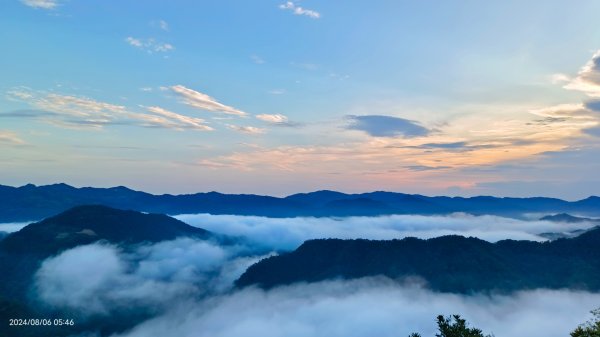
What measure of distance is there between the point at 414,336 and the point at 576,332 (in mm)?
22358

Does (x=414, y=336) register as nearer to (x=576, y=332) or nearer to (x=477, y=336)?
(x=477, y=336)

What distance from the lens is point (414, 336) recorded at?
A: 61.8m

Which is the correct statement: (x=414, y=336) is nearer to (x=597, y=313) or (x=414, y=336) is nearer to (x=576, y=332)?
(x=576, y=332)

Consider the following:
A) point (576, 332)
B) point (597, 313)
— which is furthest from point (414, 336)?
point (597, 313)

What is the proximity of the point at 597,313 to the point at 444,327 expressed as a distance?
22.5 m

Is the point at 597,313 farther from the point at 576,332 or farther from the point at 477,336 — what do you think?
the point at 477,336

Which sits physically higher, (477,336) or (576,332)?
(576,332)

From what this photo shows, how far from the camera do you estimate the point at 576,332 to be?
50812 millimetres

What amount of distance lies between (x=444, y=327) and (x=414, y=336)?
22.6 feet

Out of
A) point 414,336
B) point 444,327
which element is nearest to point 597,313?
point 444,327

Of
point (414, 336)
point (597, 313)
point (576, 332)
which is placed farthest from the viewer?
point (414, 336)

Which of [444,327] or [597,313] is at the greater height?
[597,313]

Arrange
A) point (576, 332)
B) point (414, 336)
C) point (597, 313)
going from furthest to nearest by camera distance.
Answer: point (414, 336)
point (597, 313)
point (576, 332)

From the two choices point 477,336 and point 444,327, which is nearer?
point 477,336
